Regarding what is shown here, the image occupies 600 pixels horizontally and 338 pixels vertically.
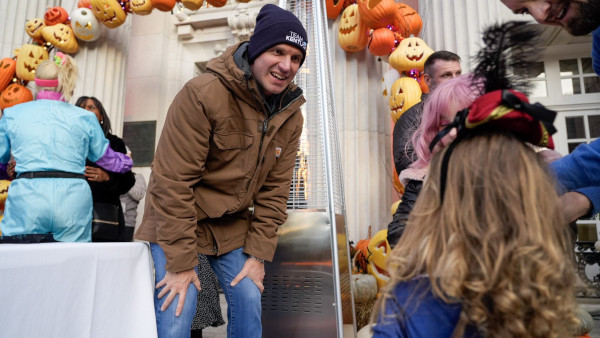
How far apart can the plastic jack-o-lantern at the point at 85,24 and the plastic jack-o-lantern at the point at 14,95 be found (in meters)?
1.02

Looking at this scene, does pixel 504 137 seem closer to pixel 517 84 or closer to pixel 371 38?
pixel 517 84

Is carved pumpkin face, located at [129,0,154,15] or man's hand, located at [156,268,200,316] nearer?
man's hand, located at [156,268,200,316]

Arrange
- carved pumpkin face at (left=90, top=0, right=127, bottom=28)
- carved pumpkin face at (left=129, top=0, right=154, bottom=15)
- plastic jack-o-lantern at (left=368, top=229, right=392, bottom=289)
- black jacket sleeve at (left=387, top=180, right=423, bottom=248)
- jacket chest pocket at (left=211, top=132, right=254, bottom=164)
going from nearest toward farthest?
jacket chest pocket at (left=211, top=132, right=254, bottom=164)
black jacket sleeve at (left=387, top=180, right=423, bottom=248)
plastic jack-o-lantern at (left=368, top=229, right=392, bottom=289)
carved pumpkin face at (left=129, top=0, right=154, bottom=15)
carved pumpkin face at (left=90, top=0, right=127, bottom=28)

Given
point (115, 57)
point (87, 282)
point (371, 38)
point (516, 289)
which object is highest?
point (115, 57)

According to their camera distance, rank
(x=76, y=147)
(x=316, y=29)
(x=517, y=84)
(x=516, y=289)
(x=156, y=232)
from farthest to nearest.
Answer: (x=316, y=29) < (x=76, y=147) < (x=156, y=232) < (x=517, y=84) < (x=516, y=289)

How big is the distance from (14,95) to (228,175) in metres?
4.78

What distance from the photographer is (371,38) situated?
4500mm

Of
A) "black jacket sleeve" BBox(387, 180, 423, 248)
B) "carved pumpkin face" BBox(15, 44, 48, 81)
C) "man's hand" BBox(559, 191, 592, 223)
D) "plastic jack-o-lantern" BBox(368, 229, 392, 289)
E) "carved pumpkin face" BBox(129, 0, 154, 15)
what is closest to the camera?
"man's hand" BBox(559, 191, 592, 223)

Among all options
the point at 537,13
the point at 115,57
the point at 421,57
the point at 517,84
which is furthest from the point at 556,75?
the point at 115,57

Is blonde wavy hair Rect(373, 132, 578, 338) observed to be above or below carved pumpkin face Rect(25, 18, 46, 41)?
below

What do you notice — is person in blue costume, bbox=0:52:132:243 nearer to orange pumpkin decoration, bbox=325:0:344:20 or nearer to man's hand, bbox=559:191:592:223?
man's hand, bbox=559:191:592:223

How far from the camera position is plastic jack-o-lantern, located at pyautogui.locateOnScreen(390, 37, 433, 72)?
4121 millimetres

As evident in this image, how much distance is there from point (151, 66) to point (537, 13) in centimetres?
606

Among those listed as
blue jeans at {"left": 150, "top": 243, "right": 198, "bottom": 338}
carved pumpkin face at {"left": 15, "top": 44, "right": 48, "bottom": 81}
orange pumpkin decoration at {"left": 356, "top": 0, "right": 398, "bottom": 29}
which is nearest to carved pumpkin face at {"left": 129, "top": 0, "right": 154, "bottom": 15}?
carved pumpkin face at {"left": 15, "top": 44, "right": 48, "bottom": 81}
